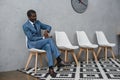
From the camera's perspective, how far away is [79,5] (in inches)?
192

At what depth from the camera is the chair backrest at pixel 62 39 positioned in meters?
4.39

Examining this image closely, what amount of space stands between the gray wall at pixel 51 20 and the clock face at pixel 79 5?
0.10m

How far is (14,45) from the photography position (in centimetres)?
393

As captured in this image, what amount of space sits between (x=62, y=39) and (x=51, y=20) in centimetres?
47

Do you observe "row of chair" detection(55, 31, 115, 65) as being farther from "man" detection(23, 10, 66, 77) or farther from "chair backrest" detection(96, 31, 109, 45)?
"man" detection(23, 10, 66, 77)

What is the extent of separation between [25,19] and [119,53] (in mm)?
3139

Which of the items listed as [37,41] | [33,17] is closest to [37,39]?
[37,41]

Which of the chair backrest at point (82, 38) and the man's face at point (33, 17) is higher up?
the man's face at point (33, 17)

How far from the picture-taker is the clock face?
479 centimetres

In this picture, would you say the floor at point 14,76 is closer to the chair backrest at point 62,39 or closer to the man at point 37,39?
the man at point 37,39

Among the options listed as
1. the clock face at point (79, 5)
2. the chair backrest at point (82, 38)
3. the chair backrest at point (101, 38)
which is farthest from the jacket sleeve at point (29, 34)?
the chair backrest at point (101, 38)

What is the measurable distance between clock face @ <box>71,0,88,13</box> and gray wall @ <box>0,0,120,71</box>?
0.32 ft

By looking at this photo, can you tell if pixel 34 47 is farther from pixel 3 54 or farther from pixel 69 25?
pixel 69 25

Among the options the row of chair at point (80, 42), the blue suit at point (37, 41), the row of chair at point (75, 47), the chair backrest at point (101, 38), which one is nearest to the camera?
the blue suit at point (37, 41)
